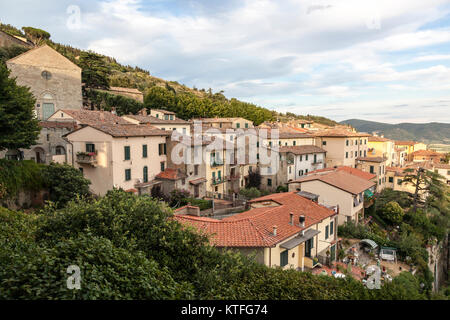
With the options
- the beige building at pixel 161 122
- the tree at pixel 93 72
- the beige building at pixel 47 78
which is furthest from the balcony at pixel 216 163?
the tree at pixel 93 72

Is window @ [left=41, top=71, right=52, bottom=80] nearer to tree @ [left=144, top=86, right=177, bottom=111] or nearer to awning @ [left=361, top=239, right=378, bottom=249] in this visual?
tree @ [left=144, top=86, right=177, bottom=111]

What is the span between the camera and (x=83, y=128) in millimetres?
27078

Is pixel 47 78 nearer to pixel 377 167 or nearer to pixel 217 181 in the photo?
pixel 217 181

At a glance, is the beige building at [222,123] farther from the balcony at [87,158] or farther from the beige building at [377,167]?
the balcony at [87,158]

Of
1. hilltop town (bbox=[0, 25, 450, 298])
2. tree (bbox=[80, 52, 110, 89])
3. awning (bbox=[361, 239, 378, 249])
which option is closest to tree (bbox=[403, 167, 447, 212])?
hilltop town (bbox=[0, 25, 450, 298])

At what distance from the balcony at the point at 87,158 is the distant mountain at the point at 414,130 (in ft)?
494

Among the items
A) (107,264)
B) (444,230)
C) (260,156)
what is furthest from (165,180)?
(444,230)

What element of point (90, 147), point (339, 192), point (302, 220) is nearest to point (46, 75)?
point (90, 147)

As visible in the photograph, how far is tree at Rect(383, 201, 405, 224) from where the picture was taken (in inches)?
1328

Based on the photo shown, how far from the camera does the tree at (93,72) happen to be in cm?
5956
